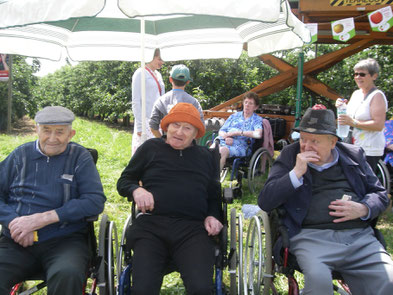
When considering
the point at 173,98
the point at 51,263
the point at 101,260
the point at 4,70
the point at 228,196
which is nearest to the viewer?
the point at 51,263

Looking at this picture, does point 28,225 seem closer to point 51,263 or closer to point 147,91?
point 51,263

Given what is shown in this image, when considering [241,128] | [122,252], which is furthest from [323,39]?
[122,252]

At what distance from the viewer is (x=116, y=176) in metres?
6.11

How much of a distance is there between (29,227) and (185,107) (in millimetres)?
1274

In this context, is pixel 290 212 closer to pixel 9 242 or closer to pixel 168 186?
pixel 168 186

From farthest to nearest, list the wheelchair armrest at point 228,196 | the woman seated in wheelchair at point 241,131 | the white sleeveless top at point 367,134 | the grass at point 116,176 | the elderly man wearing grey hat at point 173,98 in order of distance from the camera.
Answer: the woman seated in wheelchair at point 241,131 → the elderly man wearing grey hat at point 173,98 → the white sleeveless top at point 367,134 → the grass at point 116,176 → the wheelchair armrest at point 228,196

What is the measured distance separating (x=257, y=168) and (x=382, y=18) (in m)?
3.41

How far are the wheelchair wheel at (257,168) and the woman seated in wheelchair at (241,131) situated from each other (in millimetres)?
201

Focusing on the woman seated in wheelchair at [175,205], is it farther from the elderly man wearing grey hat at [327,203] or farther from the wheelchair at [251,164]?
the wheelchair at [251,164]

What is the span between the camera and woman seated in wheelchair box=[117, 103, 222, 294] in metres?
2.19

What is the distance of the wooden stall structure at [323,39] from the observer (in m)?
6.39

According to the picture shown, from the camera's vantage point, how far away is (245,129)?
5184mm

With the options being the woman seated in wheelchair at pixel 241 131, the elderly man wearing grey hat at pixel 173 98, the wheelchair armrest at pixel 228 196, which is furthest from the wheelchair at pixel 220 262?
the woman seated in wheelchair at pixel 241 131

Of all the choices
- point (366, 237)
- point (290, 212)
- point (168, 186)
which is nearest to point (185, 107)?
point (168, 186)
